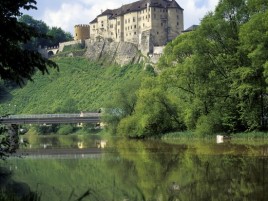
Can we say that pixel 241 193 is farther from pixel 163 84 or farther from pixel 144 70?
pixel 144 70

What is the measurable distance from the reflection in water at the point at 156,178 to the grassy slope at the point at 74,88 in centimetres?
7653

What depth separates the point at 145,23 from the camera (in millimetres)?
125250

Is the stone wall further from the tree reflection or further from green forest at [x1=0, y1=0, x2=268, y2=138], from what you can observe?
the tree reflection

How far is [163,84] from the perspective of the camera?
54.7 m

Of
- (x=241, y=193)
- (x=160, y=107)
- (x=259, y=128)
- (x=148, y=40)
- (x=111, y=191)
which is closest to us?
(x=241, y=193)

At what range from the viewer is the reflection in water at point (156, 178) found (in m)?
16.5

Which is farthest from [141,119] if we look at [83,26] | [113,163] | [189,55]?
[83,26]

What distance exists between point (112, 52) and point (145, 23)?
1160cm

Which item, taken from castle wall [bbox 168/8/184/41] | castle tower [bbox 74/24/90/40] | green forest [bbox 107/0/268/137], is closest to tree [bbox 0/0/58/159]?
green forest [bbox 107/0/268/137]

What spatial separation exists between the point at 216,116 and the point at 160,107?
9.14 metres

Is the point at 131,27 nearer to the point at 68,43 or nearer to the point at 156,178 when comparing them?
the point at 68,43

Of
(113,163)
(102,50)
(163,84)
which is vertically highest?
(102,50)

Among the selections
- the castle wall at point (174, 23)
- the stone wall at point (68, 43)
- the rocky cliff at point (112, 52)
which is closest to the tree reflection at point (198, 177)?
the rocky cliff at point (112, 52)

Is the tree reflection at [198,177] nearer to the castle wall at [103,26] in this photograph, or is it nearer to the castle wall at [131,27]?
the castle wall at [131,27]
